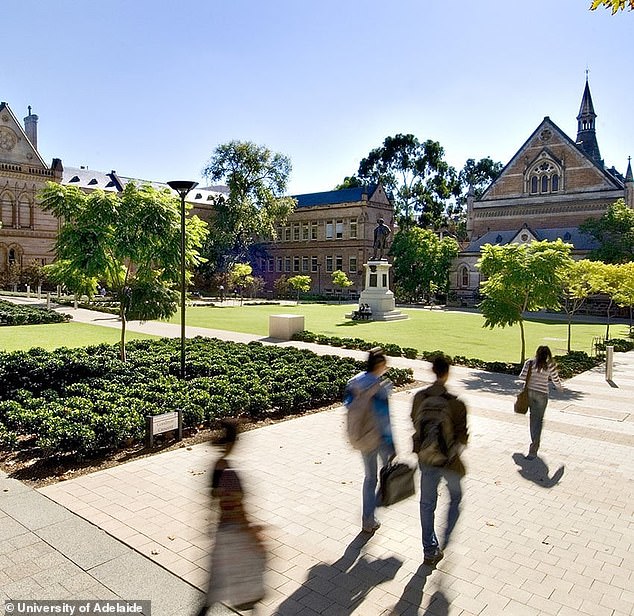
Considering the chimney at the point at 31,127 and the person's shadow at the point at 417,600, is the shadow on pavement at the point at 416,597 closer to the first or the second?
the person's shadow at the point at 417,600

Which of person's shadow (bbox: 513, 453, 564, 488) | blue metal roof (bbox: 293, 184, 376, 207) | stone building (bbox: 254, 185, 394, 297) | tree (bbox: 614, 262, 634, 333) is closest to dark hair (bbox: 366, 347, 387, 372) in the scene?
person's shadow (bbox: 513, 453, 564, 488)

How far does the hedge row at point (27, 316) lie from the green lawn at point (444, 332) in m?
5.58

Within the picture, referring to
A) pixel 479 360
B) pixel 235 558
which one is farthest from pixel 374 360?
pixel 479 360

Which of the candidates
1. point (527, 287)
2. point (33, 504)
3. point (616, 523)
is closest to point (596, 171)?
point (527, 287)

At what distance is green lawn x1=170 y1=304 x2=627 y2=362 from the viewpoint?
890 inches

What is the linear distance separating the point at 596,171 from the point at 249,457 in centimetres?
5308

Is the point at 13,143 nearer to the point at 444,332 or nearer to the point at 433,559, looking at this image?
the point at 444,332

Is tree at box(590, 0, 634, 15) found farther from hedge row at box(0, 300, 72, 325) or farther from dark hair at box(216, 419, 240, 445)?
hedge row at box(0, 300, 72, 325)

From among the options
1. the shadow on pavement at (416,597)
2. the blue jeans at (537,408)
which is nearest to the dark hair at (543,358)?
the blue jeans at (537,408)

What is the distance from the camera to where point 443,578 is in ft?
17.5

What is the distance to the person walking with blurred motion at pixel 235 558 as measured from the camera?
14.0 feet

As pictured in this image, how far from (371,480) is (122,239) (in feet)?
32.9

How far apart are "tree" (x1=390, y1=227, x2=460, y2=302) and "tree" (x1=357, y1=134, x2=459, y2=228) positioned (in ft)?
42.9

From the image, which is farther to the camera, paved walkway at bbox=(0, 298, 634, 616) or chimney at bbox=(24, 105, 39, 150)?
chimney at bbox=(24, 105, 39, 150)
